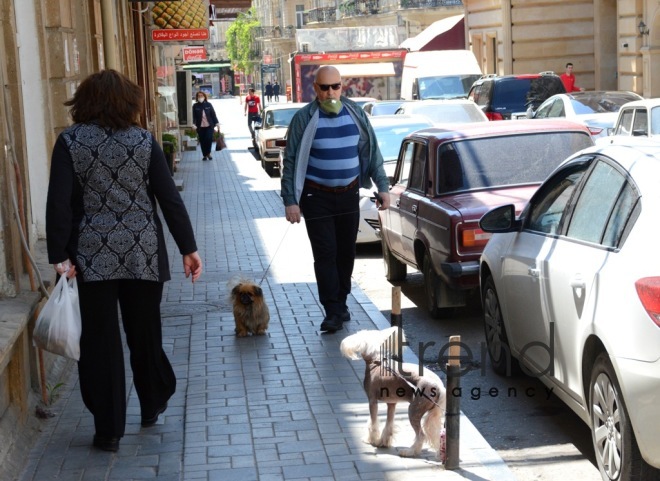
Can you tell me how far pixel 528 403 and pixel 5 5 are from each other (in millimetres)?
3913

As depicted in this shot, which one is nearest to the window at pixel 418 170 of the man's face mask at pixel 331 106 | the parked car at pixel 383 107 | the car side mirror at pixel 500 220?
the man's face mask at pixel 331 106

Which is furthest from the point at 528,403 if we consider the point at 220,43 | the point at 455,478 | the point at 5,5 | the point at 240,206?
the point at 220,43

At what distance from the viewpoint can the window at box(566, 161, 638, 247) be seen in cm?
548

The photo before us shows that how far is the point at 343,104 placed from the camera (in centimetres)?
876

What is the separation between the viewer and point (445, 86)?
3322 centimetres

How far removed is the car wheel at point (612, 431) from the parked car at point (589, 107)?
16.3 metres

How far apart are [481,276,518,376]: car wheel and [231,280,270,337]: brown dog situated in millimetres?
1789

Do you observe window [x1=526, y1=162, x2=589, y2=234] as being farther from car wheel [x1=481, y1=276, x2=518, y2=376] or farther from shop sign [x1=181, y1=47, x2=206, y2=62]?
shop sign [x1=181, y1=47, x2=206, y2=62]

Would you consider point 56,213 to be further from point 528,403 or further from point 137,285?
point 528,403

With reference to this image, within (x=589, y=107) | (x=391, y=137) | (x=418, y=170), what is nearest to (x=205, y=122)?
(x=589, y=107)

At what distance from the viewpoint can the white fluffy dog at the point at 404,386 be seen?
567 cm

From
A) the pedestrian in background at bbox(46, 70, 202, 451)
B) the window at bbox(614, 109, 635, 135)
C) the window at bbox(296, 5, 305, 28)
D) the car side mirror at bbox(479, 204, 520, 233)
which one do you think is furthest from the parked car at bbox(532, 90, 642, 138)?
the window at bbox(296, 5, 305, 28)

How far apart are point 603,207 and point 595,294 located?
2.20 feet

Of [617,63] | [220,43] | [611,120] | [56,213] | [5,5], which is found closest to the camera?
[56,213]
